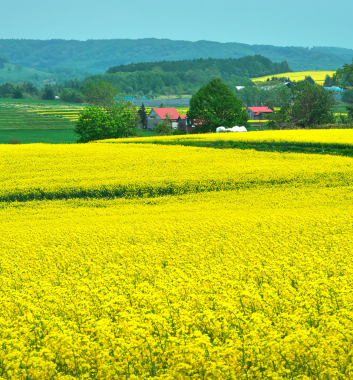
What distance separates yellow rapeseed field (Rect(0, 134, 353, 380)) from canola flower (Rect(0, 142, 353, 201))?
149mm

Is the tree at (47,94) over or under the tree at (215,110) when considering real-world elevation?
over

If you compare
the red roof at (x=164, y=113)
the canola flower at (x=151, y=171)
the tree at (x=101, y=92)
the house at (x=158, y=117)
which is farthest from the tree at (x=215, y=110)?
the tree at (x=101, y=92)

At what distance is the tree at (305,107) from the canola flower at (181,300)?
4992cm

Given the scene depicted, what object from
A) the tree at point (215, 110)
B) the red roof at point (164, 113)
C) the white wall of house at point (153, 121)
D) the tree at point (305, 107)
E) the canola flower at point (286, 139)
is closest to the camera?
the canola flower at point (286, 139)

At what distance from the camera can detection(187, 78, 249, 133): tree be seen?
232 ft

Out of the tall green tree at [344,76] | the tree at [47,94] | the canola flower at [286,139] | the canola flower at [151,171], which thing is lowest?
the canola flower at [151,171]

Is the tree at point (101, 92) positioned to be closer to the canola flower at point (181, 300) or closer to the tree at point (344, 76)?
the tree at point (344, 76)

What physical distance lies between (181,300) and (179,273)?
173cm

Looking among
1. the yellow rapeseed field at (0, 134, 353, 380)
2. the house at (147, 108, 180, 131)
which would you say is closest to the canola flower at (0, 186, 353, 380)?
the yellow rapeseed field at (0, 134, 353, 380)

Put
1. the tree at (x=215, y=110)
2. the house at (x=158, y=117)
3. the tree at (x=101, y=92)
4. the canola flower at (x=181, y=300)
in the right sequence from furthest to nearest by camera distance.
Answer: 1. the tree at (x=101, y=92)
2. the house at (x=158, y=117)
3. the tree at (x=215, y=110)
4. the canola flower at (x=181, y=300)

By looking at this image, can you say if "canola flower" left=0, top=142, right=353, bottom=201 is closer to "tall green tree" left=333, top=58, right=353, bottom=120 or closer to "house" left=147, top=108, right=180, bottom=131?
"tall green tree" left=333, top=58, right=353, bottom=120

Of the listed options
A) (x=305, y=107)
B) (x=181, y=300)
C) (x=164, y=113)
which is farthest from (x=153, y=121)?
Answer: (x=181, y=300)

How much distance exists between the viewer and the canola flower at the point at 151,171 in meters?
25.4

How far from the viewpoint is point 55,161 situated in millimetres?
33750
